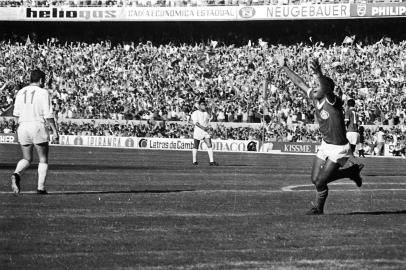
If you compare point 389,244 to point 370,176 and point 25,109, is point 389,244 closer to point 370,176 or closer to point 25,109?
point 25,109

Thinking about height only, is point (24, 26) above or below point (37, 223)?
above

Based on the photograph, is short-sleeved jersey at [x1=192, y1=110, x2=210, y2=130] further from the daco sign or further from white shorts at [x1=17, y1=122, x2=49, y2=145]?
the daco sign

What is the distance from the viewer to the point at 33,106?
16.0 meters

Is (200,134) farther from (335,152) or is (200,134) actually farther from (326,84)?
(326,84)

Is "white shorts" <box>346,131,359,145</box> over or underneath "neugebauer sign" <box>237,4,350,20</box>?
underneath

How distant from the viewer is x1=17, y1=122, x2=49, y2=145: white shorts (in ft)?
52.6

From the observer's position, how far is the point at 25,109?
16094mm

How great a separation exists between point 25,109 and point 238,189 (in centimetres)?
533

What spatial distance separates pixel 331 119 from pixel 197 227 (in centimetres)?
321

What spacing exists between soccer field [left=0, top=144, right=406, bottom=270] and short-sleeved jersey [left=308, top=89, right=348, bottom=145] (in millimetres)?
1224

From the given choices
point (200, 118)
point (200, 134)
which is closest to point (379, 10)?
point (200, 118)

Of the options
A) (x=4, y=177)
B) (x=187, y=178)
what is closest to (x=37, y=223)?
(x=4, y=177)

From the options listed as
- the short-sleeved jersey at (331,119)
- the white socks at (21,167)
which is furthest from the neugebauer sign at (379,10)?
A: the short-sleeved jersey at (331,119)

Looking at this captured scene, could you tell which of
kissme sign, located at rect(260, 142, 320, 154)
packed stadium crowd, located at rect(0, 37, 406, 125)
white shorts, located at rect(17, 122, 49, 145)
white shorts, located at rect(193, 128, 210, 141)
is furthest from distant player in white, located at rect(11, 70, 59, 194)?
packed stadium crowd, located at rect(0, 37, 406, 125)
